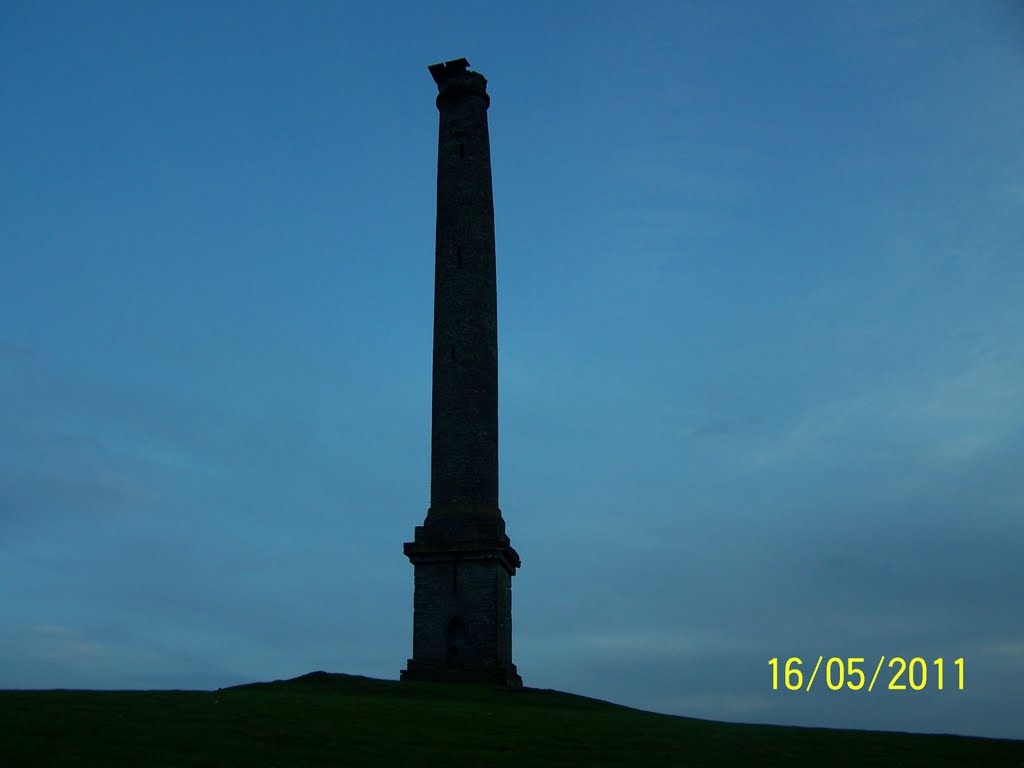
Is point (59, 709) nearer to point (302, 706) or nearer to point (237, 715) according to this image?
point (237, 715)

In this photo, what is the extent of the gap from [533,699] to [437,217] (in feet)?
63.3

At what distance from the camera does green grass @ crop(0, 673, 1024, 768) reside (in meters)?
16.3

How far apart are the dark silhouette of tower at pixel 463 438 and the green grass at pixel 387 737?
7.89 meters

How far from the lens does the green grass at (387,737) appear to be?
16.3 metres

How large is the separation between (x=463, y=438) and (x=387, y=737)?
751 inches

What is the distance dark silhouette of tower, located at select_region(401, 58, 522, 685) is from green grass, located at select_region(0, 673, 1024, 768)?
7.89m

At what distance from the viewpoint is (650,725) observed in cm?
2398

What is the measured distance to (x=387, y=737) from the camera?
18.7 meters

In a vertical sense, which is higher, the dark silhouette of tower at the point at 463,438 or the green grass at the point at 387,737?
the dark silhouette of tower at the point at 463,438

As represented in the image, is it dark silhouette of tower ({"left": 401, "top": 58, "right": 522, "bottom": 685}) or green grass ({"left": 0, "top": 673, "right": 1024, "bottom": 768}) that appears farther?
dark silhouette of tower ({"left": 401, "top": 58, "right": 522, "bottom": 685})

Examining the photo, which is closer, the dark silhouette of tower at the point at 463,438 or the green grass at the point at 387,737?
the green grass at the point at 387,737

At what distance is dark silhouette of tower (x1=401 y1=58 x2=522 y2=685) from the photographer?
34906 mm

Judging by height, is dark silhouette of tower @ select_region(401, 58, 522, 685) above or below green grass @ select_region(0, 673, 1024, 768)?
above

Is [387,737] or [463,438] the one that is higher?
[463,438]
